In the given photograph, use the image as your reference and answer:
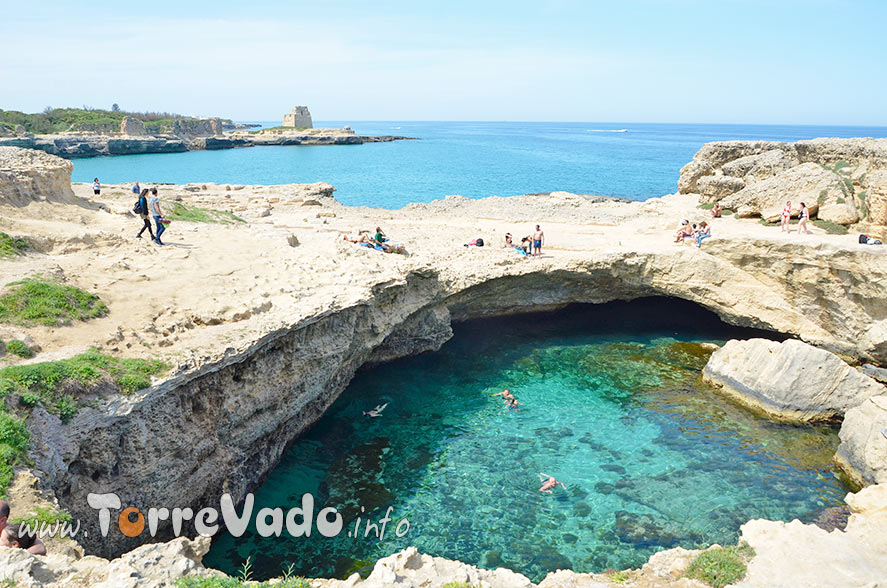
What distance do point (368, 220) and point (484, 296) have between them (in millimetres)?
9163

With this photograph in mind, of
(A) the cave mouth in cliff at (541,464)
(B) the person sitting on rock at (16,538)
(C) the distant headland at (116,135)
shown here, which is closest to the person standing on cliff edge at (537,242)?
(A) the cave mouth in cliff at (541,464)

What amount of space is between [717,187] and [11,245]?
31.2m

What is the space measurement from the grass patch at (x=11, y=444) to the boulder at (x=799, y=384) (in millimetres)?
17882

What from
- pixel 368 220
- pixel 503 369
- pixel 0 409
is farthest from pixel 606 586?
pixel 368 220

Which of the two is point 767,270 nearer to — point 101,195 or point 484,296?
point 484,296

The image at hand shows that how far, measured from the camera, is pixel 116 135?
101875mm

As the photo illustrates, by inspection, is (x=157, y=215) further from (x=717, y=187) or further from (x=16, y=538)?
(x=717, y=187)

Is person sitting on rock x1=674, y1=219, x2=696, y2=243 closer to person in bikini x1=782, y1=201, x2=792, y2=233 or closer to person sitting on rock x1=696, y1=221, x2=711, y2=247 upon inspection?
person sitting on rock x1=696, y1=221, x2=711, y2=247

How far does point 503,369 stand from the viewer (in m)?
19.1

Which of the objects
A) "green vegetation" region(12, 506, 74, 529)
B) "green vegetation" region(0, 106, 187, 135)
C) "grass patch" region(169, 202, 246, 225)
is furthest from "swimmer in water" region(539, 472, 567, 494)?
"green vegetation" region(0, 106, 187, 135)

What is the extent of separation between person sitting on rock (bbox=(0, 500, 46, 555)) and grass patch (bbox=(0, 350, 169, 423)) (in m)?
2.27

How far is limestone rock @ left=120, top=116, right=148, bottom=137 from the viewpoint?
341 feet

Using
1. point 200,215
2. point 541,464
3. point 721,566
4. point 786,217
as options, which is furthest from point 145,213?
point 786,217

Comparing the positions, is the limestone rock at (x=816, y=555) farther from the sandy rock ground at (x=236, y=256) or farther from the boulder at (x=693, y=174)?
the boulder at (x=693, y=174)
